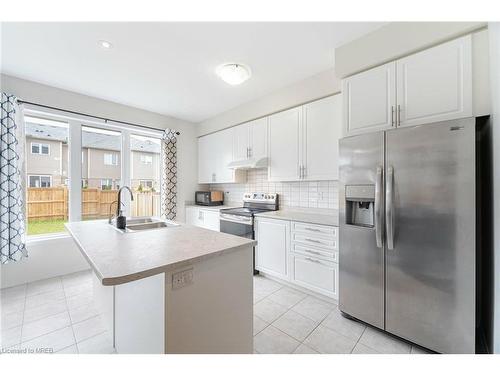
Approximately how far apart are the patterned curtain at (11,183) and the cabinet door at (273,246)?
2856 millimetres

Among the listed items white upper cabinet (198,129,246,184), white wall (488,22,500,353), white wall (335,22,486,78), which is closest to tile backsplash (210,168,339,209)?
white upper cabinet (198,129,246,184)

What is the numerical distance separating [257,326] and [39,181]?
11.0 feet

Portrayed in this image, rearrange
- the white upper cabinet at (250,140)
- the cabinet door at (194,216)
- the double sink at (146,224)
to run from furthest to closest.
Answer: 1. the cabinet door at (194,216)
2. the white upper cabinet at (250,140)
3. the double sink at (146,224)

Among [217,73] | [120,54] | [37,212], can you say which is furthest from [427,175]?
[37,212]

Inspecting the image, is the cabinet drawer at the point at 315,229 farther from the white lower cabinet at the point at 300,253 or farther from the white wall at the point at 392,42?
the white wall at the point at 392,42

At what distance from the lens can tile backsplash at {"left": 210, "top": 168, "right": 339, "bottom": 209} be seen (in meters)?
2.86

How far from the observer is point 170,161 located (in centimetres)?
400

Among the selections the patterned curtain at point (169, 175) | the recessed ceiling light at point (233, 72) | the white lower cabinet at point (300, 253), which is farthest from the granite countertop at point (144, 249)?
the patterned curtain at point (169, 175)

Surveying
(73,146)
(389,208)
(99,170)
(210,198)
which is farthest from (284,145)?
(73,146)

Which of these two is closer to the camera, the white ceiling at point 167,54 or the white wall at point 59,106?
the white ceiling at point 167,54

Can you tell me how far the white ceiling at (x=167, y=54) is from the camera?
1.82m

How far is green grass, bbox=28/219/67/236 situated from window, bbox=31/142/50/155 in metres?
0.94

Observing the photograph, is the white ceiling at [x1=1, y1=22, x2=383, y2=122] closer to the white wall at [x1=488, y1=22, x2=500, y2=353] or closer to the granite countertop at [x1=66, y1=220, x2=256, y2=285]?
the white wall at [x1=488, y1=22, x2=500, y2=353]

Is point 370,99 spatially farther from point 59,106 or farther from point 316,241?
point 59,106
